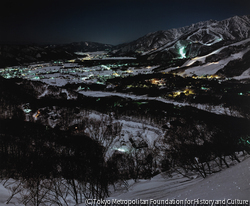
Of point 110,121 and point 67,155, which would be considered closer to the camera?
point 67,155

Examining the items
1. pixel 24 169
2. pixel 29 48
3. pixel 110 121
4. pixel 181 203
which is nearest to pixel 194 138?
pixel 110 121

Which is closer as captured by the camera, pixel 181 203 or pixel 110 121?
pixel 181 203

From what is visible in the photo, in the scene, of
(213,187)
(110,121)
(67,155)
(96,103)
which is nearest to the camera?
(213,187)

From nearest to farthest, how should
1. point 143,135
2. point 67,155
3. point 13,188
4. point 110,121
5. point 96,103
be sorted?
point 13,188
point 67,155
point 143,135
point 110,121
point 96,103

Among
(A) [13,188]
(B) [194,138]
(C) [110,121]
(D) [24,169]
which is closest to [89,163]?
(D) [24,169]

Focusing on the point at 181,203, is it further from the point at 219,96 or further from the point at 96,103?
the point at 219,96

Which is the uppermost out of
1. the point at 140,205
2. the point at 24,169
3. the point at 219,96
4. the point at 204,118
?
the point at 219,96

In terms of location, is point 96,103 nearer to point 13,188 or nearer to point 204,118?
point 204,118

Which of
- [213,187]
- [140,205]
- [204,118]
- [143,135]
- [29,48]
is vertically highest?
[29,48]

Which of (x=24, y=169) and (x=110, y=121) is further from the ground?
(x=110, y=121)
